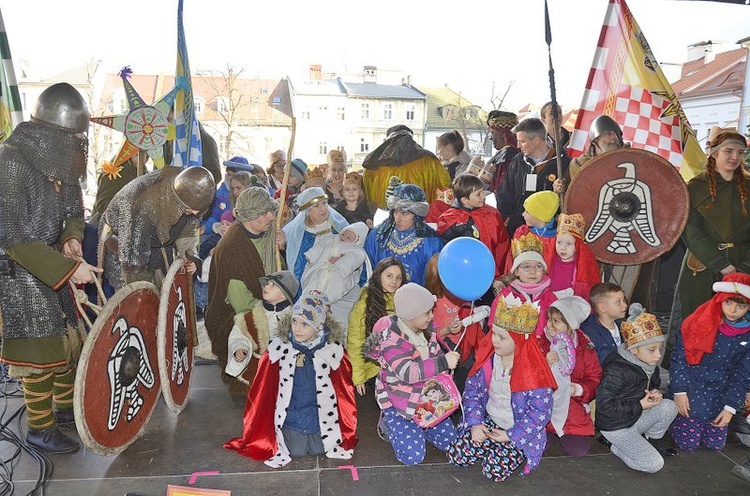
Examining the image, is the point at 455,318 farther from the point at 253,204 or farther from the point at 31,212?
the point at 31,212

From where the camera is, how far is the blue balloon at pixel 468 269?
123 inches

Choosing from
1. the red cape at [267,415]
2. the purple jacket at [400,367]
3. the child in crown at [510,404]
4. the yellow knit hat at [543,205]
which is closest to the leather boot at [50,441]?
the red cape at [267,415]

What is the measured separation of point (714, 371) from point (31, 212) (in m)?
4.07

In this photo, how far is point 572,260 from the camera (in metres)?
3.74

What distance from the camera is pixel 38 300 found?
9.67 feet

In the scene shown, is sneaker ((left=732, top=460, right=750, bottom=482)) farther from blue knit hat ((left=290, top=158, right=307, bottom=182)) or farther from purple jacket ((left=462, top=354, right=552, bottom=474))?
blue knit hat ((left=290, top=158, right=307, bottom=182))

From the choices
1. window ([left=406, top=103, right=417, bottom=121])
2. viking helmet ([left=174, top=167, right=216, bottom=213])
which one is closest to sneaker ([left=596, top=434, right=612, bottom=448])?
viking helmet ([left=174, top=167, right=216, bottom=213])

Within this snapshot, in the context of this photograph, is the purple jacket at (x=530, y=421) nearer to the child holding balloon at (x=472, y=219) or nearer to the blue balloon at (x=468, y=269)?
the blue balloon at (x=468, y=269)

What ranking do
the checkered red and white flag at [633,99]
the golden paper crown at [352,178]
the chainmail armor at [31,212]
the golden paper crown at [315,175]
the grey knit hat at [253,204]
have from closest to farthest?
1. the chainmail armor at [31,212]
2. the grey knit hat at [253,204]
3. the checkered red and white flag at [633,99]
4. the golden paper crown at [352,178]
5. the golden paper crown at [315,175]

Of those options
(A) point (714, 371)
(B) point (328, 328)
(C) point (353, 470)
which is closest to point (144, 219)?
(B) point (328, 328)

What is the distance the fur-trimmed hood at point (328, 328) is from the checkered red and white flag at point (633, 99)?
9.23ft

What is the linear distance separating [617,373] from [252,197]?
2589mm

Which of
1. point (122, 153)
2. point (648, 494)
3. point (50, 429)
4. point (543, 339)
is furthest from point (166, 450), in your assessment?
point (648, 494)

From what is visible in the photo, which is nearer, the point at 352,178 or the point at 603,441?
the point at 603,441
